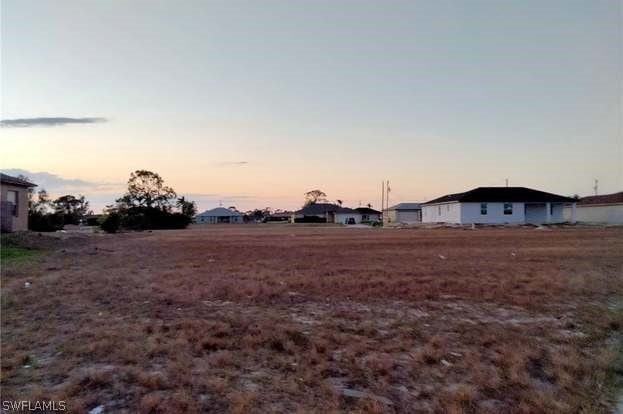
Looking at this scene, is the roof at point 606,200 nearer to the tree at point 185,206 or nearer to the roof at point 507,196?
the roof at point 507,196

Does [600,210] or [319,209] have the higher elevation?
[319,209]

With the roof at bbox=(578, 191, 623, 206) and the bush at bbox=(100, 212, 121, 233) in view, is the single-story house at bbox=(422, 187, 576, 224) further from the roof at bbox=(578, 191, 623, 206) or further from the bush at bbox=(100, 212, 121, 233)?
the bush at bbox=(100, 212, 121, 233)

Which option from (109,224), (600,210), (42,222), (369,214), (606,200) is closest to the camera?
(109,224)

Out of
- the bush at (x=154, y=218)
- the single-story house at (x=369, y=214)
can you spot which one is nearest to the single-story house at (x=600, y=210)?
the single-story house at (x=369, y=214)

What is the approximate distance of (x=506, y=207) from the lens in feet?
176

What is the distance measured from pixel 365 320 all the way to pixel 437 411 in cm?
305

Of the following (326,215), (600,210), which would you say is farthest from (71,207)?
(600,210)

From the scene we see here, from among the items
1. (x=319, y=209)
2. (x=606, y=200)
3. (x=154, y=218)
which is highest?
(x=319, y=209)

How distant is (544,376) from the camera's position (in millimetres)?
5379

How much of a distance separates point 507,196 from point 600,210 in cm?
→ 1654

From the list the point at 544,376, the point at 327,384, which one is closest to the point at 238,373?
the point at 327,384

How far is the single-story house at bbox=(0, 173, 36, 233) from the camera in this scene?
24672 millimetres

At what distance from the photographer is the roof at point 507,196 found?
5341 centimetres

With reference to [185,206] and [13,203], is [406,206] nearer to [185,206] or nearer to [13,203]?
[185,206]
